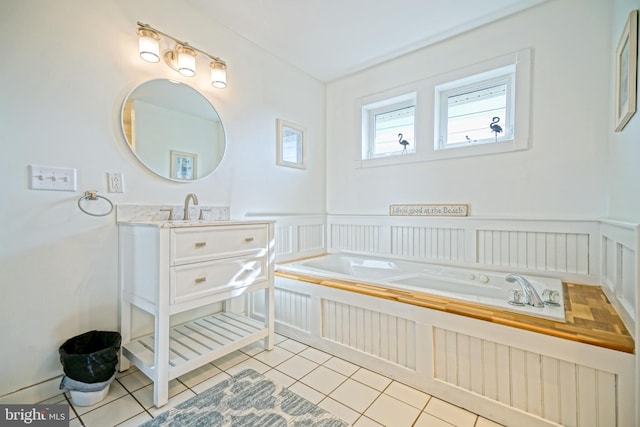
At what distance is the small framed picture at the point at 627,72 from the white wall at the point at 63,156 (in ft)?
8.28

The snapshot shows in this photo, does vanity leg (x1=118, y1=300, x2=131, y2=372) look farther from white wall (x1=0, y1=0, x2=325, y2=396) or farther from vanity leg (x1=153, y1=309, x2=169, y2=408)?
vanity leg (x1=153, y1=309, x2=169, y2=408)

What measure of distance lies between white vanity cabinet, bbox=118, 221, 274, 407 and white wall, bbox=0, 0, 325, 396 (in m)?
0.21

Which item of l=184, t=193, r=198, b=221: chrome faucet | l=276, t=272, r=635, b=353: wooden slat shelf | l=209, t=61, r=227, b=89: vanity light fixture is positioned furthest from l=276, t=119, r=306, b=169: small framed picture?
l=276, t=272, r=635, b=353: wooden slat shelf

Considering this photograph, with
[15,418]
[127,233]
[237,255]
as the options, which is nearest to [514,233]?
[237,255]

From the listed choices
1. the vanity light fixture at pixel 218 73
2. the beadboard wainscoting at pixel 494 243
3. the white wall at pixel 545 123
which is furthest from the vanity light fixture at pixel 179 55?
the white wall at pixel 545 123

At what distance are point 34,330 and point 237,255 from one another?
105cm

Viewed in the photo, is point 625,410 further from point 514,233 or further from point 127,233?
point 127,233

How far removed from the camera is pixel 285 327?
2178mm

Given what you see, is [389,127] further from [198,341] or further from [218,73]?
[198,341]

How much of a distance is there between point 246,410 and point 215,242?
89 centimetres

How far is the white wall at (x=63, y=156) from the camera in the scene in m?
1.34

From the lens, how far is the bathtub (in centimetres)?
150

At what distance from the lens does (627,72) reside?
4.63 ft

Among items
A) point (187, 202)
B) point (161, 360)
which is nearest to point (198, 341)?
point (161, 360)
